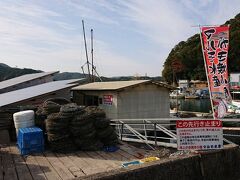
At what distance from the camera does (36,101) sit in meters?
13.3

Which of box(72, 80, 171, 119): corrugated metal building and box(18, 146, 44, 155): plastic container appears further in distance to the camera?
box(72, 80, 171, 119): corrugated metal building

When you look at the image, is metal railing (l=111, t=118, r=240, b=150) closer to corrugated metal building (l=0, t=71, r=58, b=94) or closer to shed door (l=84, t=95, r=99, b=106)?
shed door (l=84, t=95, r=99, b=106)

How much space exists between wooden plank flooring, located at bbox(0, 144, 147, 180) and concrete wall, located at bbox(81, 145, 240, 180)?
207 centimetres

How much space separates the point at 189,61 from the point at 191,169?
71078 mm

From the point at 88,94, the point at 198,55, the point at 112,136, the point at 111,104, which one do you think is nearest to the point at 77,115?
the point at 112,136

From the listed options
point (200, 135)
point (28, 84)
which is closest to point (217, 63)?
point (200, 135)

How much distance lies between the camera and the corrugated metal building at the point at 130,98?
55.2 ft

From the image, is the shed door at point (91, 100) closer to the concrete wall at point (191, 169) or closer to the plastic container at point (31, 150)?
the plastic container at point (31, 150)

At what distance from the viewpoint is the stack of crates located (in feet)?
22.8

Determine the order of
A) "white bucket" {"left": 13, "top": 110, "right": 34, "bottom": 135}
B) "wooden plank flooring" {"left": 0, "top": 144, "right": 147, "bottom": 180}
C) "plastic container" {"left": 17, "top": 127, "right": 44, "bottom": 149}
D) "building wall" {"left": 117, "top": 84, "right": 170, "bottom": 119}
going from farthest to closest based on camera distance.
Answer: "building wall" {"left": 117, "top": 84, "right": 170, "bottom": 119} → "white bucket" {"left": 13, "top": 110, "right": 34, "bottom": 135} → "plastic container" {"left": 17, "top": 127, "right": 44, "bottom": 149} → "wooden plank flooring" {"left": 0, "top": 144, "right": 147, "bottom": 180}

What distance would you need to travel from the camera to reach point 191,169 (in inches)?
156

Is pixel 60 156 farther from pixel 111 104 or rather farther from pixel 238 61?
pixel 238 61

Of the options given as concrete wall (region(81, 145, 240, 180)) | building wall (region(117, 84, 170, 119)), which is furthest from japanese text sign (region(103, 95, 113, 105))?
concrete wall (region(81, 145, 240, 180))

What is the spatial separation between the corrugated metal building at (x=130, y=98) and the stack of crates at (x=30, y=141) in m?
9.42
